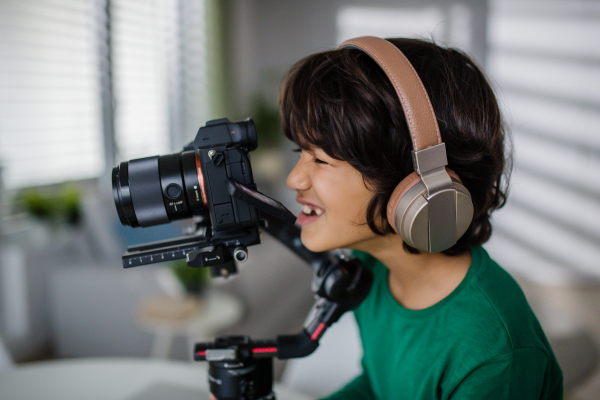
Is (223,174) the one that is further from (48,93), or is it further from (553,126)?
(553,126)

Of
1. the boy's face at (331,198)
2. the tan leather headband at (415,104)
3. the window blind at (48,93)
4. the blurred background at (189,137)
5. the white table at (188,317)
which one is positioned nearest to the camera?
the tan leather headband at (415,104)

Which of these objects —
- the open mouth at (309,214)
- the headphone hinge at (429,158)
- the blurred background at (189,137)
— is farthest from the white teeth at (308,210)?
the blurred background at (189,137)

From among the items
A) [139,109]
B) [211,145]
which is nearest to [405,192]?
[211,145]

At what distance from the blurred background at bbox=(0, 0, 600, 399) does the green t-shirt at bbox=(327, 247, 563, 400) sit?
2.30 feet

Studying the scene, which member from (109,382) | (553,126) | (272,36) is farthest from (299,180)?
(272,36)

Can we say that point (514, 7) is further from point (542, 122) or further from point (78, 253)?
point (78, 253)

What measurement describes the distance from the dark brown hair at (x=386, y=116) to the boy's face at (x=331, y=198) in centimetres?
2

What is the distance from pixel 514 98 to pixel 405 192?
3.32 metres

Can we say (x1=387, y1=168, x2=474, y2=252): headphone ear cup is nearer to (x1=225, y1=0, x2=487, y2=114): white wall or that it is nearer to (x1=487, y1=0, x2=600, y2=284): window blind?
(x1=487, y1=0, x2=600, y2=284): window blind

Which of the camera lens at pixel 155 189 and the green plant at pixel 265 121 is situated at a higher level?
the camera lens at pixel 155 189

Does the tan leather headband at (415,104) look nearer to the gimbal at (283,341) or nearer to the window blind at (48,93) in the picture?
the gimbal at (283,341)

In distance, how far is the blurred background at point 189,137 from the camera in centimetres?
232

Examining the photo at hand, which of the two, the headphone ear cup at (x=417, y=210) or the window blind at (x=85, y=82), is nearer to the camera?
the headphone ear cup at (x=417, y=210)

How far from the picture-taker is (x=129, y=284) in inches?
89.2
